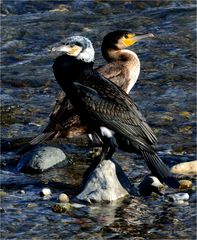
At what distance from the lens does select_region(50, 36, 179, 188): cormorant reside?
26.9ft

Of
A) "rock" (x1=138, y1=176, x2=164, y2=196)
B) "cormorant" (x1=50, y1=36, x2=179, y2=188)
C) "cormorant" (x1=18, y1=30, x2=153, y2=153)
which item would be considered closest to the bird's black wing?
"cormorant" (x1=50, y1=36, x2=179, y2=188)

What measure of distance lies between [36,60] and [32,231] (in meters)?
6.78

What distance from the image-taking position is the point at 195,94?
11.6m

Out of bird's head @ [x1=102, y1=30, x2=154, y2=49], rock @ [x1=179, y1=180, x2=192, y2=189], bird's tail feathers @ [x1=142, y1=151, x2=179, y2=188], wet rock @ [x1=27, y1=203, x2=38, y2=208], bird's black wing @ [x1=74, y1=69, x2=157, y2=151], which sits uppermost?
bird's head @ [x1=102, y1=30, x2=154, y2=49]

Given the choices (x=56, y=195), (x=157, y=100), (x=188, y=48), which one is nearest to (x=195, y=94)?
(x=157, y=100)

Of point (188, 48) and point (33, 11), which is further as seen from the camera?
point (33, 11)

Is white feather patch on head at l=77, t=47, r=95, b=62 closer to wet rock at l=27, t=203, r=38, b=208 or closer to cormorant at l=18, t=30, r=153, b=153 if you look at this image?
cormorant at l=18, t=30, r=153, b=153

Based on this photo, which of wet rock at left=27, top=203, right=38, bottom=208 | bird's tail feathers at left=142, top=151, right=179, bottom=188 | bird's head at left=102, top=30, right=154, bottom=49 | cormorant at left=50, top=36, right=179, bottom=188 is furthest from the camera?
bird's head at left=102, top=30, right=154, bottom=49

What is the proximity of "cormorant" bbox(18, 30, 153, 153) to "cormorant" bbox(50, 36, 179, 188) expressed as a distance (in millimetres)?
928

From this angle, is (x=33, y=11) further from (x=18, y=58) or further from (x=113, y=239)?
(x=113, y=239)

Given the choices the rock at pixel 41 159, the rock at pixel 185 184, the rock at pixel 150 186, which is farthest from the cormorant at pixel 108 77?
the rock at pixel 185 184

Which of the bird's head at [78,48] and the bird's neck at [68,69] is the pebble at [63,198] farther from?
the bird's head at [78,48]

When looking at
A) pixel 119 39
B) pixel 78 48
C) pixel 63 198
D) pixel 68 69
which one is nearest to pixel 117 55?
pixel 119 39

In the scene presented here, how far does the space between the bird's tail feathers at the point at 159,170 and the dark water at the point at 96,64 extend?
18cm
